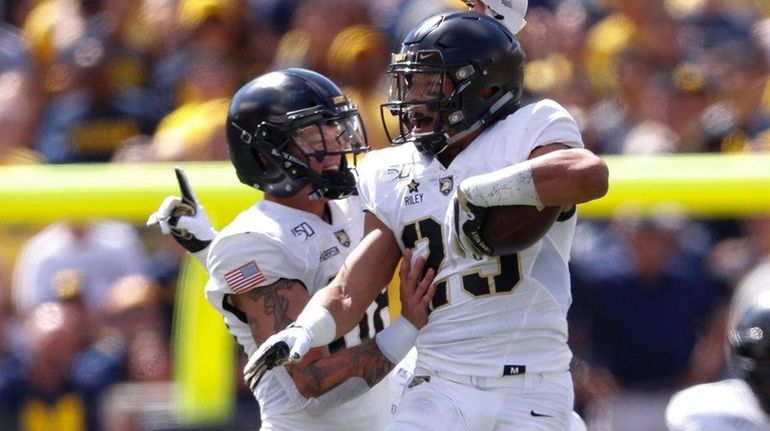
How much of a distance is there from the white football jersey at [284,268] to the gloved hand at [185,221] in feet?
1.10

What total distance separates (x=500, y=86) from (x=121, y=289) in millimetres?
2797

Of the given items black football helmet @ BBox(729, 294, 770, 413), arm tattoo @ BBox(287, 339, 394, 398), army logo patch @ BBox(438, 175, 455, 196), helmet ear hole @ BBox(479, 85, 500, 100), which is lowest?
black football helmet @ BBox(729, 294, 770, 413)

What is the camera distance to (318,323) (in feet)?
12.6

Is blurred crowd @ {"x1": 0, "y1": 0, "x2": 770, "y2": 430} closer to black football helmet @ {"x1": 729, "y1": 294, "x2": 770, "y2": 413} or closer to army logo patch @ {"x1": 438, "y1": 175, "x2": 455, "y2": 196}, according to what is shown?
black football helmet @ {"x1": 729, "y1": 294, "x2": 770, "y2": 413}

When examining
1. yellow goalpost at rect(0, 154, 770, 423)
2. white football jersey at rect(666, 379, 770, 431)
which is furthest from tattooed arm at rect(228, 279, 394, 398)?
yellow goalpost at rect(0, 154, 770, 423)

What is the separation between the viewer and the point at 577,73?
7.41 m

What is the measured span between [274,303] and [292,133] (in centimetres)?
50

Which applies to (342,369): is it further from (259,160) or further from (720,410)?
(720,410)

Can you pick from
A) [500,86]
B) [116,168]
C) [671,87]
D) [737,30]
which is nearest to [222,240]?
[500,86]

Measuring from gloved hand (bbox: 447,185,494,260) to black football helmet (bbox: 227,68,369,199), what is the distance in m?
0.70

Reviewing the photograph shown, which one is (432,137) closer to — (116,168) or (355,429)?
(355,429)

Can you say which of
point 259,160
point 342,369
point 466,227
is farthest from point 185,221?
point 466,227

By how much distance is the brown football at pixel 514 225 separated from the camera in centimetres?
368

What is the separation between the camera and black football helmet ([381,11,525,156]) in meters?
3.91
